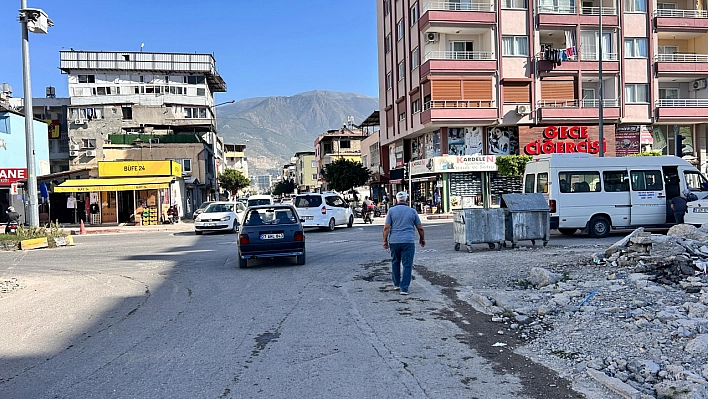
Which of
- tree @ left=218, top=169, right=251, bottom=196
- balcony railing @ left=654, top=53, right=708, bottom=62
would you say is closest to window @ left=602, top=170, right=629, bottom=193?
balcony railing @ left=654, top=53, right=708, bottom=62

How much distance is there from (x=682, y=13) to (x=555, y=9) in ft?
32.2

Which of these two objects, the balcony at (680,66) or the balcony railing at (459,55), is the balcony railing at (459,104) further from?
the balcony at (680,66)

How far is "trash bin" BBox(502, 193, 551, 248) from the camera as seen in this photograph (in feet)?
50.7

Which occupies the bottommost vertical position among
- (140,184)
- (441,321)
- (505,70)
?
(441,321)

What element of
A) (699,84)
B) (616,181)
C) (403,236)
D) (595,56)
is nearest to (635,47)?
(595,56)

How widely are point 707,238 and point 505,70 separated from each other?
30.5 meters

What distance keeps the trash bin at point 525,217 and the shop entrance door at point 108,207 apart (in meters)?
29.3

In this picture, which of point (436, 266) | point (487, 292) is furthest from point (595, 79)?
point (487, 292)

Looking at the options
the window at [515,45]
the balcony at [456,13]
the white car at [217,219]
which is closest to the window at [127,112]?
the balcony at [456,13]

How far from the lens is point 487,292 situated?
925 centimetres

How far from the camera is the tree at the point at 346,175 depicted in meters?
55.6

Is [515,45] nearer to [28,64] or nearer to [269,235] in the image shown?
[28,64]

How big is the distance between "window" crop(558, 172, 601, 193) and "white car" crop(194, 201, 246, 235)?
15.9 meters

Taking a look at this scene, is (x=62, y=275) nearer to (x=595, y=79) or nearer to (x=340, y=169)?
(x=595, y=79)
